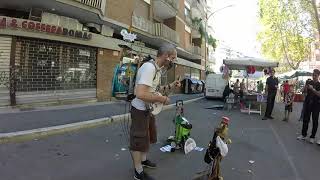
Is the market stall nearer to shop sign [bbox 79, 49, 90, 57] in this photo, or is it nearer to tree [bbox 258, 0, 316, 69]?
shop sign [bbox 79, 49, 90, 57]

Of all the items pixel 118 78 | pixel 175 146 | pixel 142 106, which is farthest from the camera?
pixel 175 146

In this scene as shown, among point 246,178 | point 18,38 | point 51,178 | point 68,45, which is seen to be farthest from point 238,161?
point 68,45

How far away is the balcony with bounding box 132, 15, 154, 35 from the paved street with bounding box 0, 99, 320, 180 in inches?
589

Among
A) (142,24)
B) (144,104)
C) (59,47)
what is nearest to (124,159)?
(144,104)

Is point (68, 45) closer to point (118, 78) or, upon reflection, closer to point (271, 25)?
point (118, 78)

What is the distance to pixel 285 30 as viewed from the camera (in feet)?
165

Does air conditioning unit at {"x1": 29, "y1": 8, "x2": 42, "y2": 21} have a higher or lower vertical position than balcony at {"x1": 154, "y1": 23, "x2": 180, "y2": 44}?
lower

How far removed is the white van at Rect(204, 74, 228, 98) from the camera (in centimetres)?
2917

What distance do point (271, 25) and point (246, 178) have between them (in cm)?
4593

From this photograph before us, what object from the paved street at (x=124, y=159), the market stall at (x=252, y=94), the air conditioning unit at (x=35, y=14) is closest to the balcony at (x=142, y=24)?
the market stall at (x=252, y=94)

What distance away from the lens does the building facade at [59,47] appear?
1505cm

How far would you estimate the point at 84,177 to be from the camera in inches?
236

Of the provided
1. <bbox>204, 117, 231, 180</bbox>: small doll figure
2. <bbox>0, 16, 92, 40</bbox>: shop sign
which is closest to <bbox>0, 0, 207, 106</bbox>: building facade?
<bbox>0, 16, 92, 40</bbox>: shop sign

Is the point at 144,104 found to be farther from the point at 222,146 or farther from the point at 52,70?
the point at 52,70
